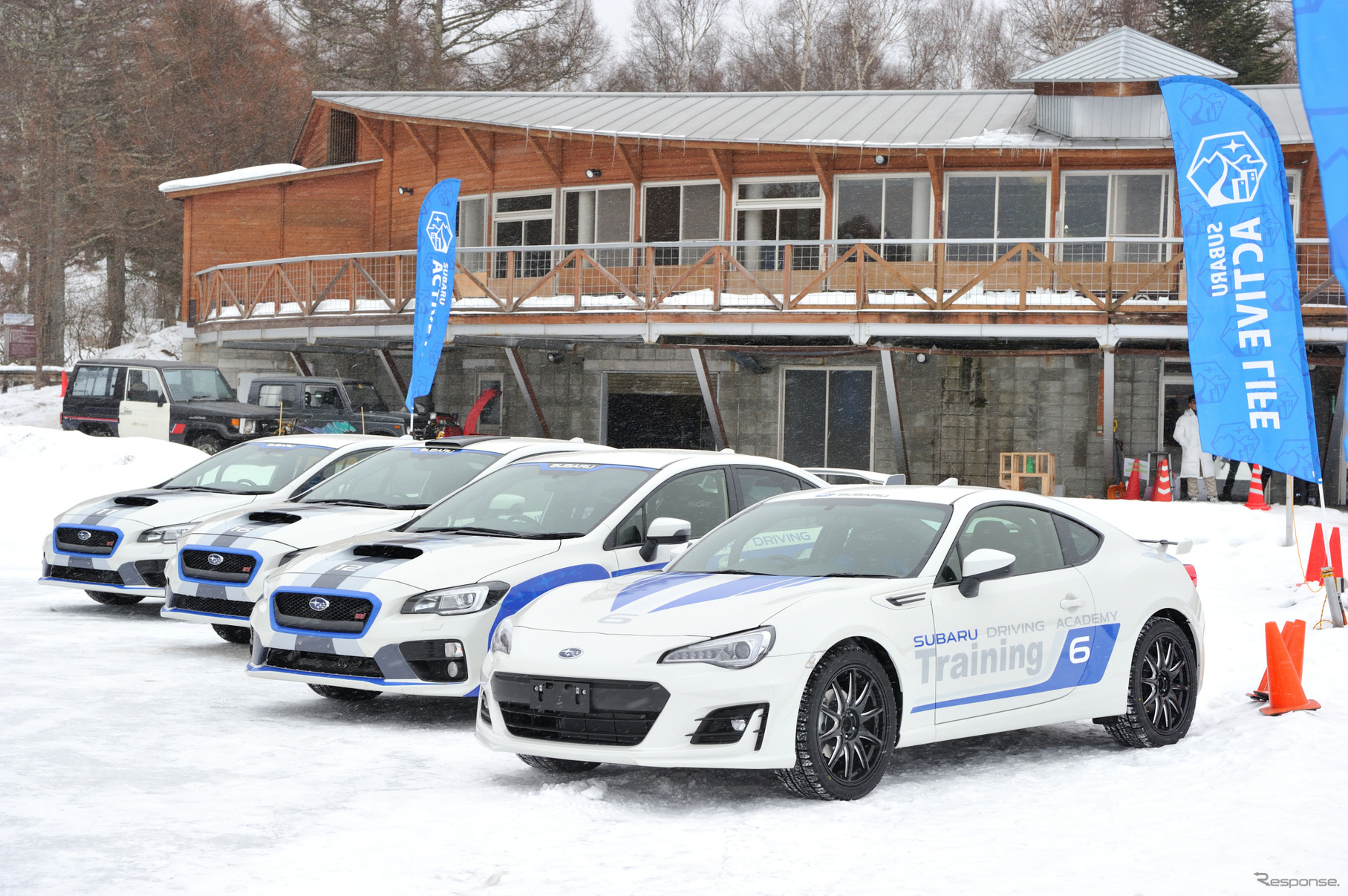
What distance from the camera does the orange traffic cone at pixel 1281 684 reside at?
6965 mm

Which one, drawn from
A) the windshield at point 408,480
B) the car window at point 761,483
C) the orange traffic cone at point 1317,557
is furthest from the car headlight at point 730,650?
the orange traffic cone at point 1317,557

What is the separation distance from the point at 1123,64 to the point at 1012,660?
63.3 feet

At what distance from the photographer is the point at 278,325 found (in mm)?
26500

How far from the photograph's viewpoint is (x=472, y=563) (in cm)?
727

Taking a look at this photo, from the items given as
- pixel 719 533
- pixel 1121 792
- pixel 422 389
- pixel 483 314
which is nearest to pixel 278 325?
pixel 483 314

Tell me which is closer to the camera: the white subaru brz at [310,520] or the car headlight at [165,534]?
the white subaru brz at [310,520]

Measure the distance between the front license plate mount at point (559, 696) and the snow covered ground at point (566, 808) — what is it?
39 cm

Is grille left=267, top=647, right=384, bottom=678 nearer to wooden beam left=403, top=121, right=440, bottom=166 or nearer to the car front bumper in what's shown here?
the car front bumper

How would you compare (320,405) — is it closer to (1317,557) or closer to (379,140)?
(379,140)

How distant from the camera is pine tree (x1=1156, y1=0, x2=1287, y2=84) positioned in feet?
126

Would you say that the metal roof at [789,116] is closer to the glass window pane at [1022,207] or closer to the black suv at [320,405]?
the glass window pane at [1022,207]

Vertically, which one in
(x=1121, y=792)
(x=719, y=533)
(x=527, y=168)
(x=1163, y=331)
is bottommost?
(x=1121, y=792)

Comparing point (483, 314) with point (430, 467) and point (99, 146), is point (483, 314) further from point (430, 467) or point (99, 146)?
point (99, 146)

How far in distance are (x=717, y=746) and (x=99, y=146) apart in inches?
1518
